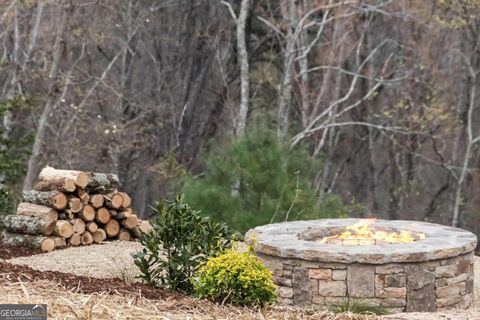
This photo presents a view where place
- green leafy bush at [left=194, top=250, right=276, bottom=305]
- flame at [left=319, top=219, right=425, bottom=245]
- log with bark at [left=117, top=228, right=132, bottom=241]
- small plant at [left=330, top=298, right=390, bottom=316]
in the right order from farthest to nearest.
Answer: log with bark at [left=117, top=228, right=132, bottom=241] < flame at [left=319, top=219, right=425, bottom=245] < small plant at [left=330, top=298, right=390, bottom=316] < green leafy bush at [left=194, top=250, right=276, bottom=305]

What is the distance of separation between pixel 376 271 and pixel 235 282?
6.38 ft

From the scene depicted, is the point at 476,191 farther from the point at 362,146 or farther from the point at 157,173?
the point at 157,173

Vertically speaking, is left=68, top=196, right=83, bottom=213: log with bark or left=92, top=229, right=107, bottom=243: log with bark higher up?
left=68, top=196, right=83, bottom=213: log with bark

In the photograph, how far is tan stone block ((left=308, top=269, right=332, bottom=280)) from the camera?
8.05 metres

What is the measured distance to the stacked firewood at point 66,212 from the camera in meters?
11.1

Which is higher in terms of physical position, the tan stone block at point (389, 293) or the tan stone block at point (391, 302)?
the tan stone block at point (389, 293)

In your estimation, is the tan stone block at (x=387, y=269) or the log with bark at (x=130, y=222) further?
the log with bark at (x=130, y=222)

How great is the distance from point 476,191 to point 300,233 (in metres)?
16.5

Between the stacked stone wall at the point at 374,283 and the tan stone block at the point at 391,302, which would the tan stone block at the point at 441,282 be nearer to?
the stacked stone wall at the point at 374,283

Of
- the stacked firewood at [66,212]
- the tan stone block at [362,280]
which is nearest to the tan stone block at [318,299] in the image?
the tan stone block at [362,280]

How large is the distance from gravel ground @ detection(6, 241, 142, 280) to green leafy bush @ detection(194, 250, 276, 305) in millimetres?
2006

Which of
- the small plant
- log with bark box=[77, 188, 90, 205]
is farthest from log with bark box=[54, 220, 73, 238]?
the small plant

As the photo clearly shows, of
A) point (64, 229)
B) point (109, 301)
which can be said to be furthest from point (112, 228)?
point (109, 301)

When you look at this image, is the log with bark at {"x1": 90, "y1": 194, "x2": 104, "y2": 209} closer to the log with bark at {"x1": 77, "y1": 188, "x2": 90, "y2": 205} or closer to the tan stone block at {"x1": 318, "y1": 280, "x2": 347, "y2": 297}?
the log with bark at {"x1": 77, "y1": 188, "x2": 90, "y2": 205}
